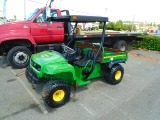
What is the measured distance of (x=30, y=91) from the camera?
4227 mm

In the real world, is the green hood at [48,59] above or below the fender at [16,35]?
below

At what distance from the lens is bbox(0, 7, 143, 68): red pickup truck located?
231 inches

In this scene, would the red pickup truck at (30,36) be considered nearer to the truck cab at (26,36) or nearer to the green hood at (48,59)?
the truck cab at (26,36)

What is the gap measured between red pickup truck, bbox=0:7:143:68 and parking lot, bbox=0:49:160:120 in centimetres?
103

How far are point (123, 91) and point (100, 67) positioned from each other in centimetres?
98

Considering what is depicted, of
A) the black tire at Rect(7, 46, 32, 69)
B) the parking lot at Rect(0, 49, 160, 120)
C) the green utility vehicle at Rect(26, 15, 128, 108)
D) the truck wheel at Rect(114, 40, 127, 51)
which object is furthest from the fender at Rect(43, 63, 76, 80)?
the truck wheel at Rect(114, 40, 127, 51)

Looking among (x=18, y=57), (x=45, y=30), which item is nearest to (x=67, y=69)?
(x=18, y=57)

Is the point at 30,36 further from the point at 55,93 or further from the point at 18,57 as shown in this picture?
the point at 55,93

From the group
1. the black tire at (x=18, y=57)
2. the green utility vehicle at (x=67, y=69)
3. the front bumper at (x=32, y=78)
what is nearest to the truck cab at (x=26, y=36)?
the black tire at (x=18, y=57)

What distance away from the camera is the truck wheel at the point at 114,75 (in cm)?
457

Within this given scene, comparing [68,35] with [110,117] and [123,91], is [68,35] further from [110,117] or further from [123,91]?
[110,117]

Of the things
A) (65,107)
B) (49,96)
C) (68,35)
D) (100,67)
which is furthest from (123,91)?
(68,35)

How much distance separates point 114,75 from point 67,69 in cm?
182

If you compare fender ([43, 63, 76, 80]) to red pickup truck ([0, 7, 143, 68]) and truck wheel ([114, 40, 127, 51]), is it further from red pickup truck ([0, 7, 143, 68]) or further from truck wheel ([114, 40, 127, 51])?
truck wheel ([114, 40, 127, 51])
